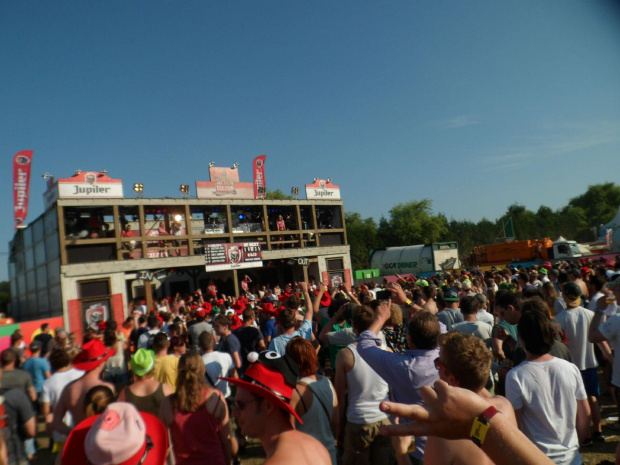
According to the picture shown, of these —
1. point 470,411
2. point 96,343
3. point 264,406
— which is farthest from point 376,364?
point 96,343

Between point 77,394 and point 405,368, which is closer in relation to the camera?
point 405,368

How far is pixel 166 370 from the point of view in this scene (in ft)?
17.8

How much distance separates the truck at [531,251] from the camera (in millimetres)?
28516

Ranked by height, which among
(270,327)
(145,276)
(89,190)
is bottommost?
(270,327)

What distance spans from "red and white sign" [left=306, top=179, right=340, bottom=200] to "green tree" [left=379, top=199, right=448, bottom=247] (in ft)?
132

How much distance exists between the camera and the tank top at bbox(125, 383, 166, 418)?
13.3 feet

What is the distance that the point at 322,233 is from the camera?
3319 cm

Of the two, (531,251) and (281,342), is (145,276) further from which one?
(531,251)

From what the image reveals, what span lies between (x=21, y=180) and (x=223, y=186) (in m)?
12.1

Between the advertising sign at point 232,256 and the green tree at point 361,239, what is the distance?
41.2 m

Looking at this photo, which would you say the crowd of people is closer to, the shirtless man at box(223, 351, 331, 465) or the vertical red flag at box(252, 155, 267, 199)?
the shirtless man at box(223, 351, 331, 465)

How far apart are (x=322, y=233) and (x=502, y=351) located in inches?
1125

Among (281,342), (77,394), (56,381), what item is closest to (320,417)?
(281,342)

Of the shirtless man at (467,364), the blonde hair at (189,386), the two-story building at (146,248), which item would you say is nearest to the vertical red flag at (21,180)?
the two-story building at (146,248)
